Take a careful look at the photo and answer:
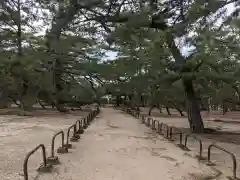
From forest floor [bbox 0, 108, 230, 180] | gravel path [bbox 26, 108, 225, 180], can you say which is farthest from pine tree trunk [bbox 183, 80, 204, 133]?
gravel path [bbox 26, 108, 225, 180]

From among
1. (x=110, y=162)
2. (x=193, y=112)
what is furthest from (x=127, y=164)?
(x=193, y=112)

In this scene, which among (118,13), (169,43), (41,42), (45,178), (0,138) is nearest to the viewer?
(45,178)

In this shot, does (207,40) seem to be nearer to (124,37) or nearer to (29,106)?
(124,37)

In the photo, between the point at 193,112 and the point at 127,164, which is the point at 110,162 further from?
the point at 193,112

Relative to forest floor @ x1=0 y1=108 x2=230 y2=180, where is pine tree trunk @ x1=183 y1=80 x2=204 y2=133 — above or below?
above

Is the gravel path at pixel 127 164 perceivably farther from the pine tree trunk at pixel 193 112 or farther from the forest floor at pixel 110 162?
the pine tree trunk at pixel 193 112

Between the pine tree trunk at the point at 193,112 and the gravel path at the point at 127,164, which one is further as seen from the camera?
the pine tree trunk at the point at 193,112

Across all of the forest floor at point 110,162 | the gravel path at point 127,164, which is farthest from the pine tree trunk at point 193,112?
the gravel path at point 127,164

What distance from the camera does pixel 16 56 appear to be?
23078 mm

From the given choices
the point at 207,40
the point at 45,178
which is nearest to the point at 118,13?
the point at 207,40

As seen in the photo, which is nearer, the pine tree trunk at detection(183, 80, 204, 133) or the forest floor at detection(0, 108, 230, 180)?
the forest floor at detection(0, 108, 230, 180)

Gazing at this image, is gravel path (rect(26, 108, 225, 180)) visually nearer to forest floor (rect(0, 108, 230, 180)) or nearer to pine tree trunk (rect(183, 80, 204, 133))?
forest floor (rect(0, 108, 230, 180))

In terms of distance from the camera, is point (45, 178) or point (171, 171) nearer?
point (45, 178)

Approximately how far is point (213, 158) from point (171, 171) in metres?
2.63
